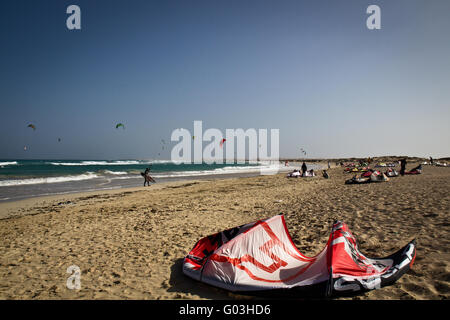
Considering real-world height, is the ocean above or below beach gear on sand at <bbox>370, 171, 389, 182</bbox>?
below

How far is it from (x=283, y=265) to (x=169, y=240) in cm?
330

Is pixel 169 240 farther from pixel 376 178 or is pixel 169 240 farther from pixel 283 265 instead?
pixel 376 178

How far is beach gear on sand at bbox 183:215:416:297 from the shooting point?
3.03m

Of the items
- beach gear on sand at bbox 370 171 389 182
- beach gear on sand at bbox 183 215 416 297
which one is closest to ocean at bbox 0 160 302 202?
beach gear on sand at bbox 183 215 416 297

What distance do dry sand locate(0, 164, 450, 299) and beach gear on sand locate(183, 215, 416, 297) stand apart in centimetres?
19

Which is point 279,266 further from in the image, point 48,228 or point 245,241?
point 48,228

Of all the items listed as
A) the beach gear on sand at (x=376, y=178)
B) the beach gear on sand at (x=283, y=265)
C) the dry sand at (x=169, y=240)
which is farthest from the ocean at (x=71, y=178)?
the beach gear on sand at (x=376, y=178)

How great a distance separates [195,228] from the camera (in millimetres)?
7023

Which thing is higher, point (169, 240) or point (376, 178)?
point (376, 178)

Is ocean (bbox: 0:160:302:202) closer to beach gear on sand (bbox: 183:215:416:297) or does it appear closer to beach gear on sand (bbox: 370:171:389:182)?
beach gear on sand (bbox: 183:215:416:297)

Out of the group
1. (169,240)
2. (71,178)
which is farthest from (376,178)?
(71,178)

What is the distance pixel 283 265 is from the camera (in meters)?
3.72

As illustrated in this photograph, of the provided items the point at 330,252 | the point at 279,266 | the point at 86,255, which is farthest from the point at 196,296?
the point at 86,255
